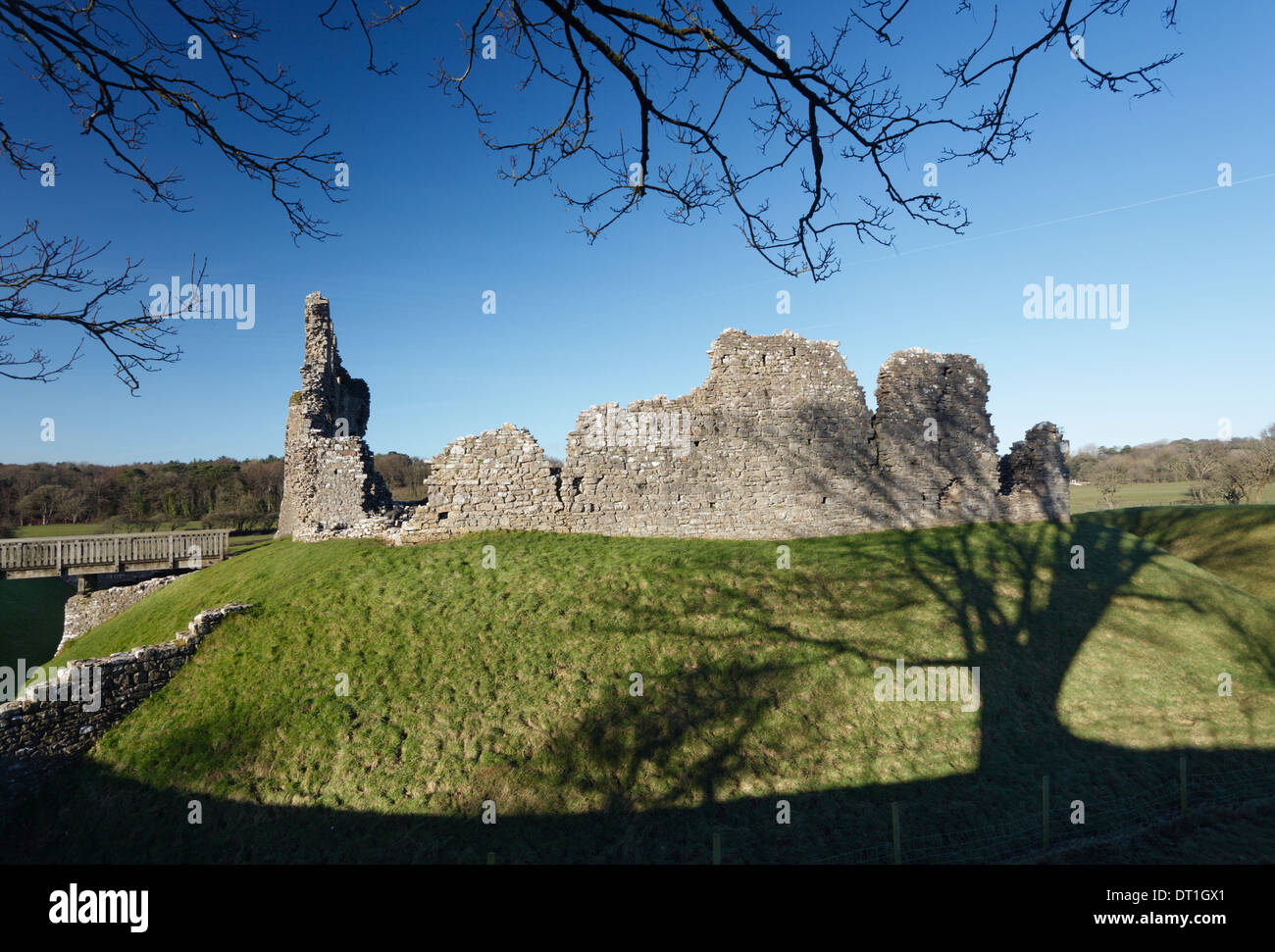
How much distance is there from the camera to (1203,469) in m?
46.5

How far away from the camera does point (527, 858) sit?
7.70 meters

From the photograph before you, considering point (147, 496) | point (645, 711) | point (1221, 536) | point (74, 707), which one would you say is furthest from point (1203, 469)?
point (147, 496)

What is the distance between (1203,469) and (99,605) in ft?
229

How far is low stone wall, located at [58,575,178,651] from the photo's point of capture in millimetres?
17609

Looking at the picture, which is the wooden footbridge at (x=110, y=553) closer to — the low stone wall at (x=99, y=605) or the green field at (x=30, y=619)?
the low stone wall at (x=99, y=605)

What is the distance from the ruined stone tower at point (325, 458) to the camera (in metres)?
17.0

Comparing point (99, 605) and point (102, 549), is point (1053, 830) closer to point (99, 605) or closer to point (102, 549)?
point (99, 605)

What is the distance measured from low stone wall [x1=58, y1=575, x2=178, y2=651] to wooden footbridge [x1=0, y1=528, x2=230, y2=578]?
0.62 metres

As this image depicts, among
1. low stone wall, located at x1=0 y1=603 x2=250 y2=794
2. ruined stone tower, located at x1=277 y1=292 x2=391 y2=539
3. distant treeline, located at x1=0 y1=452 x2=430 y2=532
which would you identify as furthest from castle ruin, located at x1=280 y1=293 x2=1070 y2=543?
distant treeline, located at x1=0 y1=452 x2=430 y2=532

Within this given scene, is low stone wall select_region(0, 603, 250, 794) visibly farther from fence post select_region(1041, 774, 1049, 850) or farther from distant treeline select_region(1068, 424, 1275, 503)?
distant treeline select_region(1068, 424, 1275, 503)

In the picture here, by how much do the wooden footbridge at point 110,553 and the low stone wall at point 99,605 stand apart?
62 centimetres

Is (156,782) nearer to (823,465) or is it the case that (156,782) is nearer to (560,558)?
(560,558)

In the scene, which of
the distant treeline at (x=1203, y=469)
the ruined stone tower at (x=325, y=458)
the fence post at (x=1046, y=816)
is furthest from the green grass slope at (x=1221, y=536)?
the ruined stone tower at (x=325, y=458)
